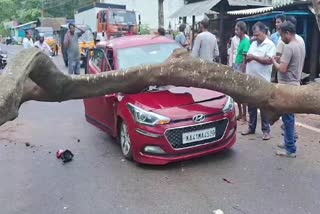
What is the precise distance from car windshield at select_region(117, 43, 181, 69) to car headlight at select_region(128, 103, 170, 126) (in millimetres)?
1120

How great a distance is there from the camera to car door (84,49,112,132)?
6904 mm

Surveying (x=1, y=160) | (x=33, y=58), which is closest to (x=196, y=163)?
(x=1, y=160)

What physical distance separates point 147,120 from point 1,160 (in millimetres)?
2516

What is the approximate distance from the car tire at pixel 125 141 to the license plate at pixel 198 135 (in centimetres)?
81

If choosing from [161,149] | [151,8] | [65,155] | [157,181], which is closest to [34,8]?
[151,8]

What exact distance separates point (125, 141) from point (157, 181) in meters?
1.07

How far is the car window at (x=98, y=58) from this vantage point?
24.3 ft

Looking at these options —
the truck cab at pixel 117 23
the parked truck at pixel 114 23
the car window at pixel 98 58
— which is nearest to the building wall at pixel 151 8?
the parked truck at pixel 114 23

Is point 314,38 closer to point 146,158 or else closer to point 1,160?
point 146,158

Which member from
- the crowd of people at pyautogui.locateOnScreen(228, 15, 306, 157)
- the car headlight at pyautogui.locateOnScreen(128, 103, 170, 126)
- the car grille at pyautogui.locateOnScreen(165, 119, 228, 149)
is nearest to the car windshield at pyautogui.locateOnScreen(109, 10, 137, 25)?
the crowd of people at pyautogui.locateOnScreen(228, 15, 306, 157)

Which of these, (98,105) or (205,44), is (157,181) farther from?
(205,44)

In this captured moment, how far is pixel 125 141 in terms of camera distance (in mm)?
6262

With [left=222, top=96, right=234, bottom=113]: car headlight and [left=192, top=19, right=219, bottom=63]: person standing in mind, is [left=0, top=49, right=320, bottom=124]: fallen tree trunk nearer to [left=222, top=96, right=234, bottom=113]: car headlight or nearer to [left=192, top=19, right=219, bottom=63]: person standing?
[left=222, top=96, right=234, bottom=113]: car headlight

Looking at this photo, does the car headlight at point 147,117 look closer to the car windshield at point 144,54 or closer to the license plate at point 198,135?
the license plate at point 198,135
